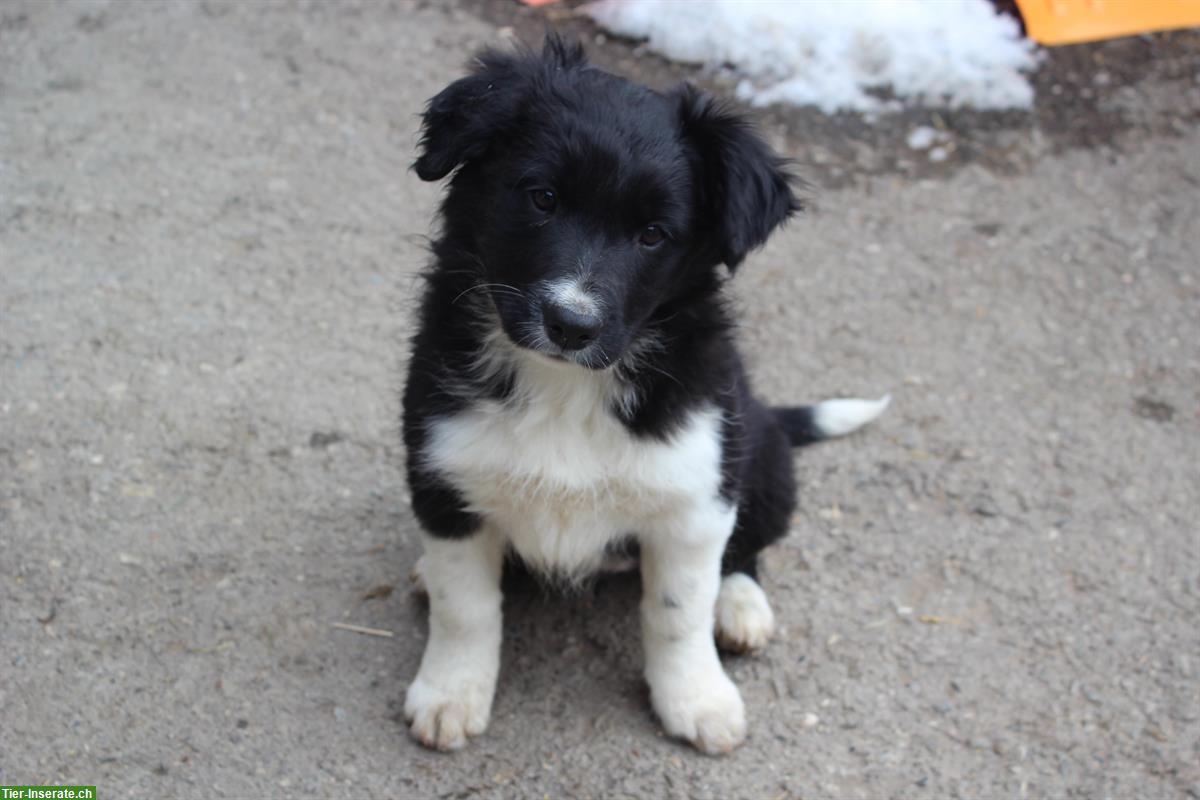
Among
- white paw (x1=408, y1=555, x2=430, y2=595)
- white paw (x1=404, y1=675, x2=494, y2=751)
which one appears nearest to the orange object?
white paw (x1=408, y1=555, x2=430, y2=595)

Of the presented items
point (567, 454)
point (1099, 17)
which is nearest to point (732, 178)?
point (567, 454)

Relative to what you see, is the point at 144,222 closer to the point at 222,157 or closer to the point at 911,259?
the point at 222,157

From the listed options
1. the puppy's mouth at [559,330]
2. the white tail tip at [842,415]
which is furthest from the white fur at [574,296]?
the white tail tip at [842,415]

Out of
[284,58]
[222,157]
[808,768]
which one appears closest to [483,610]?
[808,768]

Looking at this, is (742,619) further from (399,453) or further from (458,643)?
(399,453)

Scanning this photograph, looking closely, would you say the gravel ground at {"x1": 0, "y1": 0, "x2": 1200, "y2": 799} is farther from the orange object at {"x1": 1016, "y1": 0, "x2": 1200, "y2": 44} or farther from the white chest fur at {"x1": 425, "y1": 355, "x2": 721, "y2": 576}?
the white chest fur at {"x1": 425, "y1": 355, "x2": 721, "y2": 576}

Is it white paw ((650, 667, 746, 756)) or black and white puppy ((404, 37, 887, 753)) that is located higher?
black and white puppy ((404, 37, 887, 753))
